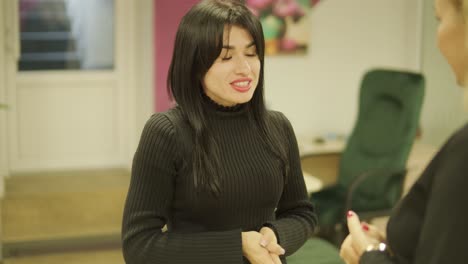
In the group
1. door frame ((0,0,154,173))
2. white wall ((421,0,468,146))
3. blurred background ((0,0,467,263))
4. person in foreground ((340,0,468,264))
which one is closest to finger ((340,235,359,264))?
person in foreground ((340,0,468,264))

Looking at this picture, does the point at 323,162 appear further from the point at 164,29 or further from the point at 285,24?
the point at 164,29

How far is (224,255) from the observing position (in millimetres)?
1638

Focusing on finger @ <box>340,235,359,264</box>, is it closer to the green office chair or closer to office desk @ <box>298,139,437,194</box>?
the green office chair

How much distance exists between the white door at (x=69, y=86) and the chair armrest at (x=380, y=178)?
2212mm

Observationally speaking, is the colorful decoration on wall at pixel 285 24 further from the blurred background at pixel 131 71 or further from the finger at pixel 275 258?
the finger at pixel 275 258

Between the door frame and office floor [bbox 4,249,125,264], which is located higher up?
the door frame

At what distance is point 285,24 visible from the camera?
542 centimetres

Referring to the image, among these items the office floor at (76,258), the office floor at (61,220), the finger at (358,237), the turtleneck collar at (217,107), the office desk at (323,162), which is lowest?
the office floor at (76,258)

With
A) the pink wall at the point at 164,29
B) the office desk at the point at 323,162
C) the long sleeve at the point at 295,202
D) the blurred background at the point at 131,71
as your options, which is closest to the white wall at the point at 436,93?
the blurred background at the point at 131,71

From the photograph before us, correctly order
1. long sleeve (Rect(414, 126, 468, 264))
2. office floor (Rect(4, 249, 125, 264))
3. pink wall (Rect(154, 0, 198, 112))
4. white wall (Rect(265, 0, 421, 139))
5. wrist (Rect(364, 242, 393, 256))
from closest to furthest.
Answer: long sleeve (Rect(414, 126, 468, 264)) → wrist (Rect(364, 242, 393, 256)) → office floor (Rect(4, 249, 125, 264)) → pink wall (Rect(154, 0, 198, 112)) → white wall (Rect(265, 0, 421, 139))

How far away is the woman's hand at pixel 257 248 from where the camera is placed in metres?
1.65

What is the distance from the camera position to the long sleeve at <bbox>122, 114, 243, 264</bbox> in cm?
163

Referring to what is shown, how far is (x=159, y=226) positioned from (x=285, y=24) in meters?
3.94

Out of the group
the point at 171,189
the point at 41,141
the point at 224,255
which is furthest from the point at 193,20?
the point at 41,141
